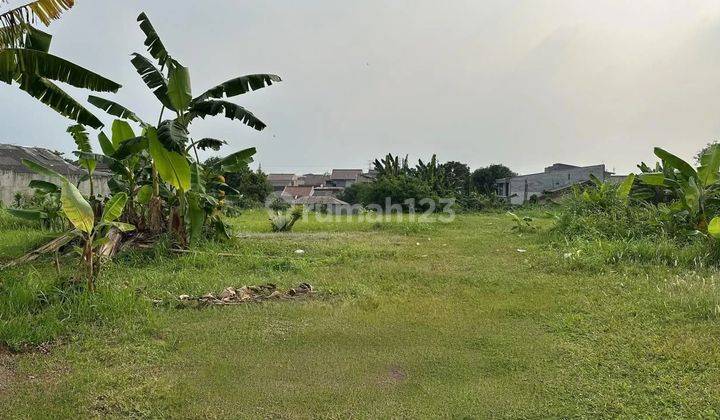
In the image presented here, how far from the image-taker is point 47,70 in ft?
14.9

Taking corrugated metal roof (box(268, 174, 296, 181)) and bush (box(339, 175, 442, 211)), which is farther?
corrugated metal roof (box(268, 174, 296, 181))

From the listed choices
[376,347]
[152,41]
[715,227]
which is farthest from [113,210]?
[715,227]

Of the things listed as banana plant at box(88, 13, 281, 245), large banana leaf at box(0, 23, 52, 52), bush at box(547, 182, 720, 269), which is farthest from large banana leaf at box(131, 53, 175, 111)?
bush at box(547, 182, 720, 269)

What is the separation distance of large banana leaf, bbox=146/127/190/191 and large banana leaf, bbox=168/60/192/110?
0.79 meters

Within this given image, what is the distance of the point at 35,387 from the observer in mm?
2775

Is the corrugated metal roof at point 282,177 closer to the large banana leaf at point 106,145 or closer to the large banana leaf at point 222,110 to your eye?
the large banana leaf at point 106,145

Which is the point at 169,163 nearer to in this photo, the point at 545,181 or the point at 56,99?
the point at 56,99

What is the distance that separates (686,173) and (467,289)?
14.5 feet

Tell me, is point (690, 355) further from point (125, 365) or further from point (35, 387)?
point (35, 387)

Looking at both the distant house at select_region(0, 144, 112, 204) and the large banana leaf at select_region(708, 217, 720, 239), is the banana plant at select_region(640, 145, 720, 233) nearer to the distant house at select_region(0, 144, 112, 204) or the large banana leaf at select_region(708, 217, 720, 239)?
the large banana leaf at select_region(708, 217, 720, 239)

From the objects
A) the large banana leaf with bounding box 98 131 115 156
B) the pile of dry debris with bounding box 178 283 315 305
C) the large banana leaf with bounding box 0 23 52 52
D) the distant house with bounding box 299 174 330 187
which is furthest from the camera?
the distant house with bounding box 299 174 330 187

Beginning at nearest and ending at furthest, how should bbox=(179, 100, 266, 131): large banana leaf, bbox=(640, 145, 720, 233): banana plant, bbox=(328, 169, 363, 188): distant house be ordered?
bbox=(640, 145, 720, 233): banana plant
bbox=(179, 100, 266, 131): large banana leaf
bbox=(328, 169, 363, 188): distant house

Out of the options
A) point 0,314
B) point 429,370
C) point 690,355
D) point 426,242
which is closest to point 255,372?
point 429,370

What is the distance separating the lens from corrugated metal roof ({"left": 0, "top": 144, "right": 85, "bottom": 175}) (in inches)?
704
